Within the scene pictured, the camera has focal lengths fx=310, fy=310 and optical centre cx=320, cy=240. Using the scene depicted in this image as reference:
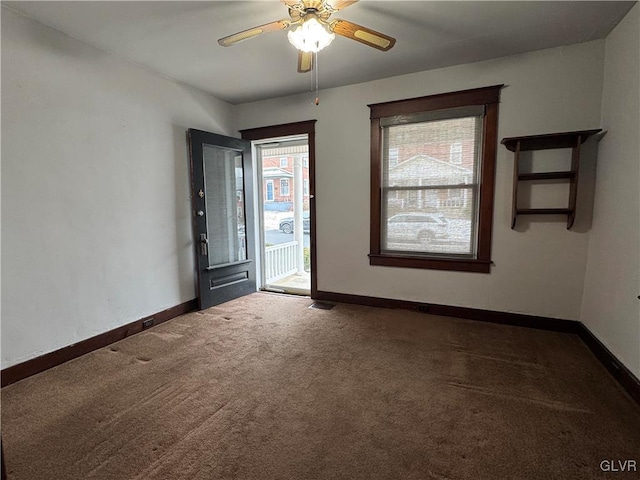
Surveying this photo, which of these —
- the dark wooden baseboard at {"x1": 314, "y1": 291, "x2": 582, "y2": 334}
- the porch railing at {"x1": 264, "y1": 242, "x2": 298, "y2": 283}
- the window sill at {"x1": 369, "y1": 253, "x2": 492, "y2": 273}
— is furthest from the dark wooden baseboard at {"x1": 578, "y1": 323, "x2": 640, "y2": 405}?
the porch railing at {"x1": 264, "y1": 242, "x2": 298, "y2": 283}

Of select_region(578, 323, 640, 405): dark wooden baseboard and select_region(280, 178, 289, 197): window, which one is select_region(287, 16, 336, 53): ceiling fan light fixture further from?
select_region(280, 178, 289, 197): window

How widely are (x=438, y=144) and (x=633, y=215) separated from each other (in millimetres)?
1680

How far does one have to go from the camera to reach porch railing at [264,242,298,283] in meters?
5.11

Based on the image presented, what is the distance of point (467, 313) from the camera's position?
3289 millimetres

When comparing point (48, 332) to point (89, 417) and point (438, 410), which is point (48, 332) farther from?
point (438, 410)

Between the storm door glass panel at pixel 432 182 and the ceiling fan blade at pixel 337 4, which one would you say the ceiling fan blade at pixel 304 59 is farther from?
the storm door glass panel at pixel 432 182

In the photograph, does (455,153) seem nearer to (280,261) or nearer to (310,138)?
(310,138)

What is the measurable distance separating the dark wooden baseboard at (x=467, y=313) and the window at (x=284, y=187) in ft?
10.3

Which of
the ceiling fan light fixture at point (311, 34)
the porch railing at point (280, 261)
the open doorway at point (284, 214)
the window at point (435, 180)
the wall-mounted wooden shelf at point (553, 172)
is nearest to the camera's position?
the ceiling fan light fixture at point (311, 34)

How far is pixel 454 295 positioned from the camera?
3.34 m

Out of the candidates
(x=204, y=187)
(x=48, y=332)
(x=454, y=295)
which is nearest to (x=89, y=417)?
(x=48, y=332)

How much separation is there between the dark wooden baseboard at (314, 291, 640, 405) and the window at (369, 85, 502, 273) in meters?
0.45

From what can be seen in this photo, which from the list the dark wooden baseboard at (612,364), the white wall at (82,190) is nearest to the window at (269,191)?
the white wall at (82,190)

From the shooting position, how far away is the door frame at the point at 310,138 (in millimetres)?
3830
